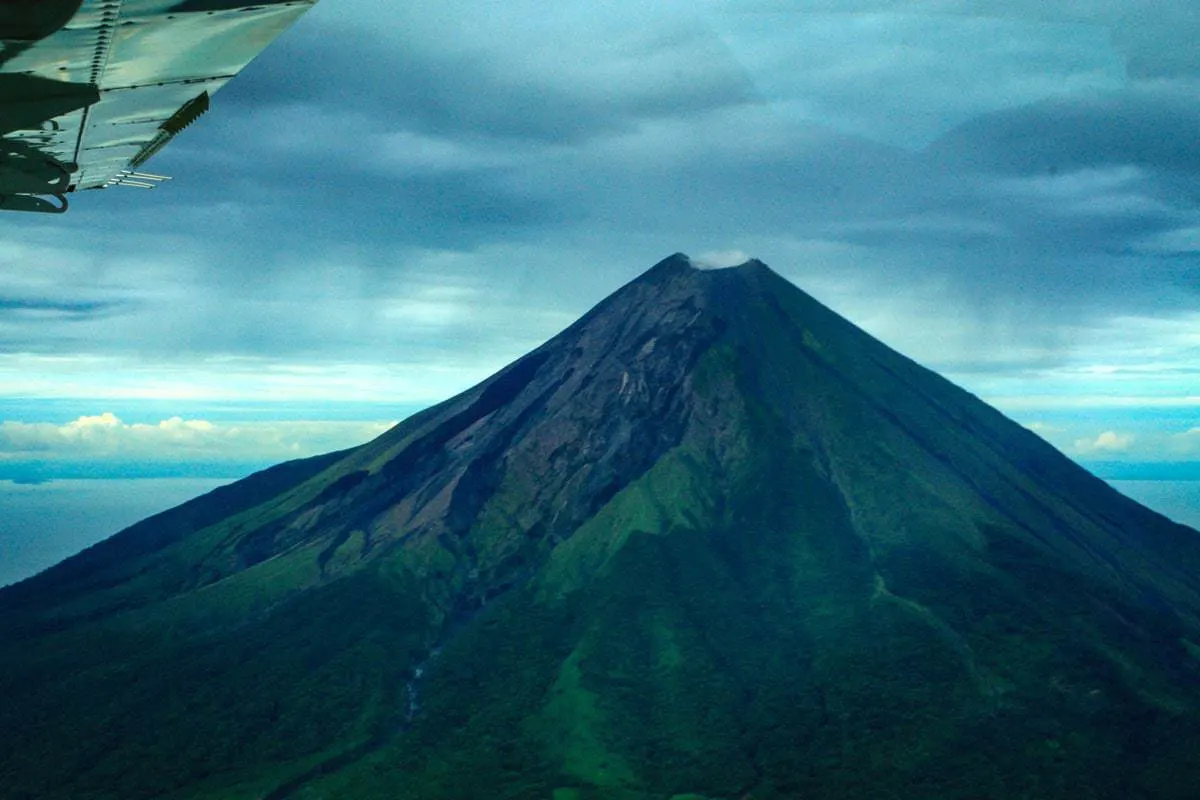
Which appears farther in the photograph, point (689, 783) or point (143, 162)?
point (689, 783)

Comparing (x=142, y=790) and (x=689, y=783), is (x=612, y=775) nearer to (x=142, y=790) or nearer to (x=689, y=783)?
(x=689, y=783)

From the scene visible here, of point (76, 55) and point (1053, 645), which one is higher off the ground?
point (76, 55)

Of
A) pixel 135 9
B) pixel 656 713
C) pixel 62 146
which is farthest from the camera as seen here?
pixel 656 713

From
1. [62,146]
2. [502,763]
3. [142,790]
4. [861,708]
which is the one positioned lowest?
[142,790]

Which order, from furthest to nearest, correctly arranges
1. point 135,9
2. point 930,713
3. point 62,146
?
point 930,713 → point 62,146 → point 135,9

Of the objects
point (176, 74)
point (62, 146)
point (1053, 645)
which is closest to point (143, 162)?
point (62, 146)

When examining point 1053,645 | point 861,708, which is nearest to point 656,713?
point 861,708
